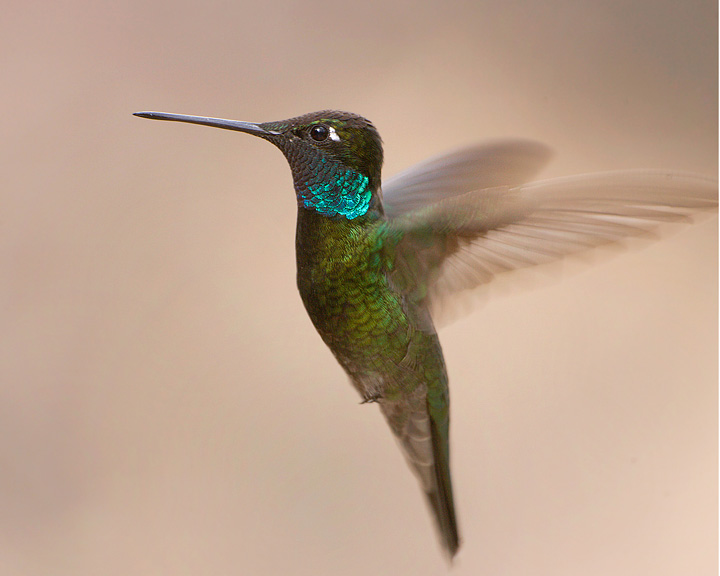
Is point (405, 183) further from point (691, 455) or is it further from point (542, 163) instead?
point (691, 455)

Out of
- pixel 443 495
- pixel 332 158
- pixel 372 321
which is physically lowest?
pixel 443 495

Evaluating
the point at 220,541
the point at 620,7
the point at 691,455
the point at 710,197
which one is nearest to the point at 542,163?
the point at 710,197

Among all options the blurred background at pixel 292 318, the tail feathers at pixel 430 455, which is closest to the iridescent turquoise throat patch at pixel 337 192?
the tail feathers at pixel 430 455

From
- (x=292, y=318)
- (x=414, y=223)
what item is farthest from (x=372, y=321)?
(x=292, y=318)

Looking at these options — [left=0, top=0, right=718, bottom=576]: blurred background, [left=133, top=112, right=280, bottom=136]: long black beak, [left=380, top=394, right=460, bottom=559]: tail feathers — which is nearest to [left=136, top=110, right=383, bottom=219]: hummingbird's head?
[left=133, top=112, right=280, bottom=136]: long black beak

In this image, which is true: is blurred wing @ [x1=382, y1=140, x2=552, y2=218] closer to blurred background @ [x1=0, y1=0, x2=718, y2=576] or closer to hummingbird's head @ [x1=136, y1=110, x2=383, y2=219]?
hummingbird's head @ [x1=136, y1=110, x2=383, y2=219]

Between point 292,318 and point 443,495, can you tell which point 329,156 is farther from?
point 292,318
